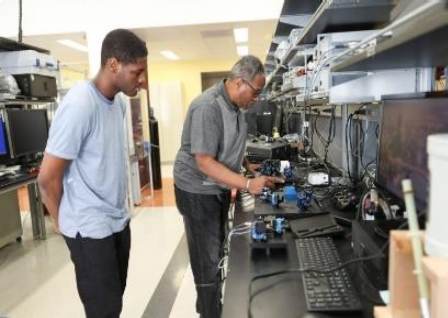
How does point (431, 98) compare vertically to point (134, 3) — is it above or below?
below

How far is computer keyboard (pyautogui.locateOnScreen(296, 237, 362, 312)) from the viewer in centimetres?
90

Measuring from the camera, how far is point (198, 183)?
6.44 feet

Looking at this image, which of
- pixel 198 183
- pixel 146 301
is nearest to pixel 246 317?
pixel 198 183

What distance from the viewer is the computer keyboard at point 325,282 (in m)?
0.90

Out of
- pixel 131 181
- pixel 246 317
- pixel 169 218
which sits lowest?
pixel 169 218

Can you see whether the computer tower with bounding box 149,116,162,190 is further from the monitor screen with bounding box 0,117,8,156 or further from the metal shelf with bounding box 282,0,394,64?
the metal shelf with bounding box 282,0,394,64

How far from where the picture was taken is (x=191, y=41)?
693cm

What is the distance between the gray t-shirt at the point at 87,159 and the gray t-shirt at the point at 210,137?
0.41 meters

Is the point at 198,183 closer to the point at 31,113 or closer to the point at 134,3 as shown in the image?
the point at 31,113

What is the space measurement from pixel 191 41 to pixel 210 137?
556 centimetres

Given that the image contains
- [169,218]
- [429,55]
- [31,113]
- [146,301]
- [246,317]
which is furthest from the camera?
[169,218]

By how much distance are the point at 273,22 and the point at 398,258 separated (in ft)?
16.4

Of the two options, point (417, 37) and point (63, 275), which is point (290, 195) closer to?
point (417, 37)

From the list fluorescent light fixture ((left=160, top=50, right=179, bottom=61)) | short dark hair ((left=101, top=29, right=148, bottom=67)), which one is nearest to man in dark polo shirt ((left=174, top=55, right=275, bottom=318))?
short dark hair ((left=101, top=29, right=148, bottom=67))
